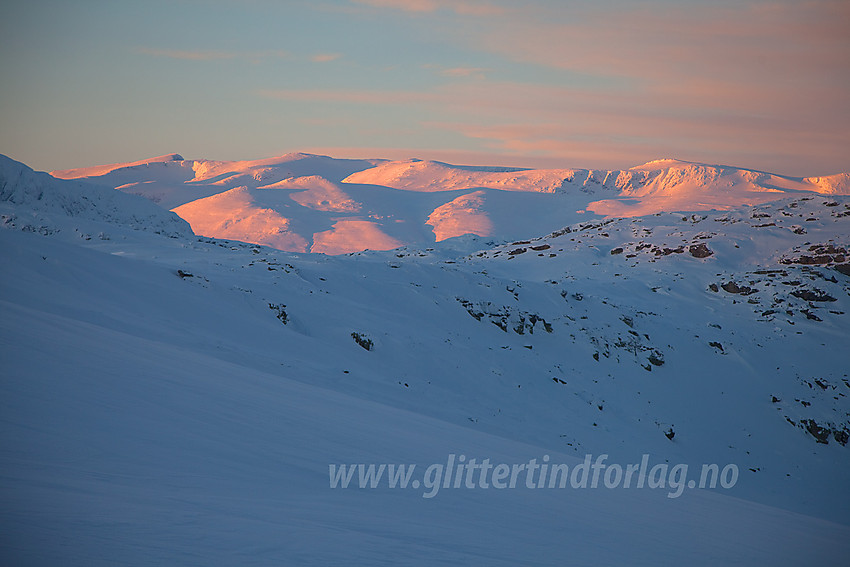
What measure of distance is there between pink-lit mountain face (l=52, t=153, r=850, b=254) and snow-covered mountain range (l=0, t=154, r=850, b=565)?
55.0 m

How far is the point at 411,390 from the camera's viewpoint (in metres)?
17.3

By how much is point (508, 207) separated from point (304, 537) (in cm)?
13015

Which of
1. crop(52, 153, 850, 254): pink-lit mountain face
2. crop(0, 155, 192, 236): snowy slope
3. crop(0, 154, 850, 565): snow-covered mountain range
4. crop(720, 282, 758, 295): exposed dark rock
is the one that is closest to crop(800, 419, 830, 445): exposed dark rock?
crop(0, 154, 850, 565): snow-covered mountain range

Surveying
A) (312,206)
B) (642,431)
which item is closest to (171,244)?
(642,431)

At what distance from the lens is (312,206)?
130375 millimetres

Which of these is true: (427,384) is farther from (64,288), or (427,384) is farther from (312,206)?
(312,206)

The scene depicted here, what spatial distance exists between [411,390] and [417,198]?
130487 millimetres

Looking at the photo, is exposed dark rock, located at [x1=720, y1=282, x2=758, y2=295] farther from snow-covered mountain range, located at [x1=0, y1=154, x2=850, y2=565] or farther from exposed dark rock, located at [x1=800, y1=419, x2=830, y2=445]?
exposed dark rock, located at [x1=800, y1=419, x2=830, y2=445]

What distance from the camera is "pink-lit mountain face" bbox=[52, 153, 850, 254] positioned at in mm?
109188

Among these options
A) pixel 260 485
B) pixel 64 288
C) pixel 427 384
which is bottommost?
pixel 427 384

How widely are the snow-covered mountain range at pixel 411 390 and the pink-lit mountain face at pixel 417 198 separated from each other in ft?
180

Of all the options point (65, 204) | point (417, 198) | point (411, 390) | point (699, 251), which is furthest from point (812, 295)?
point (417, 198)

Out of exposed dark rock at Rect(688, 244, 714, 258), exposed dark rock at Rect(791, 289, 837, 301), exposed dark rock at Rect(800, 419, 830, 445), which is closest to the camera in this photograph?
exposed dark rock at Rect(800, 419, 830, 445)

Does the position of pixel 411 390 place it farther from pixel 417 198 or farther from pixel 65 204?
pixel 417 198
